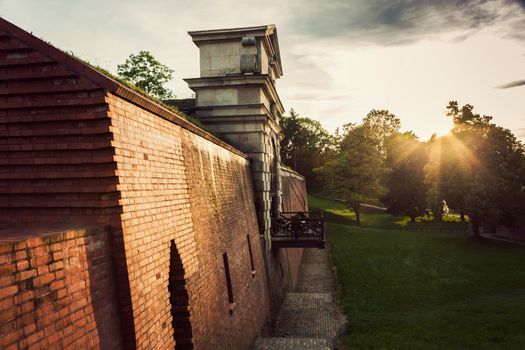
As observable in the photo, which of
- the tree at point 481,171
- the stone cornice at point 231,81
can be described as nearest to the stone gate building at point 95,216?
the stone cornice at point 231,81

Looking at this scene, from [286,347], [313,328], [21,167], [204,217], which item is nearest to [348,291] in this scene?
[313,328]

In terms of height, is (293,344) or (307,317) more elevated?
(293,344)

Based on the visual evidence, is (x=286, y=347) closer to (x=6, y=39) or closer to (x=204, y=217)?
(x=204, y=217)

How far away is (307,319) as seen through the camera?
1478cm

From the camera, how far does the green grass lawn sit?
1220cm

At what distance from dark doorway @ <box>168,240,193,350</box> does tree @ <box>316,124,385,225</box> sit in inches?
1369

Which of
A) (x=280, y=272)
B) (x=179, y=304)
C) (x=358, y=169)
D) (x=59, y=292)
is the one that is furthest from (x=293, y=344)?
(x=358, y=169)

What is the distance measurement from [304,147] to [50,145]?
62.7m

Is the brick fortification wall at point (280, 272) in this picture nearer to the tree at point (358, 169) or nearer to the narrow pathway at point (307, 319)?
the narrow pathway at point (307, 319)

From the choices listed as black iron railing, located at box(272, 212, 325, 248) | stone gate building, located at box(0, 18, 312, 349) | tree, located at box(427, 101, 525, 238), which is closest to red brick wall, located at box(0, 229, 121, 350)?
stone gate building, located at box(0, 18, 312, 349)

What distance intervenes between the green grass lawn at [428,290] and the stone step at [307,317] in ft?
2.40

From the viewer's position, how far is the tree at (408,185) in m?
43.7

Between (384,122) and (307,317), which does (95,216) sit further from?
(384,122)

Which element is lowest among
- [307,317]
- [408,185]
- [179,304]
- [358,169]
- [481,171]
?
[307,317]
